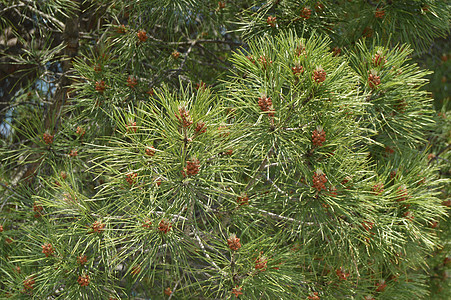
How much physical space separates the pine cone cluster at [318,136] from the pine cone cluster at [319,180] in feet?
0.18

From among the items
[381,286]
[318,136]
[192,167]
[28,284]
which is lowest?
[28,284]

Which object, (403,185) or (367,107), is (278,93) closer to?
(367,107)

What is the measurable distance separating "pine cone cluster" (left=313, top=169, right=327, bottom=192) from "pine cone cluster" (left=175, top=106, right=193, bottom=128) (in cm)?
26

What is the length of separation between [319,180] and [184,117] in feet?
0.93

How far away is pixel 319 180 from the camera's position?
0.82m

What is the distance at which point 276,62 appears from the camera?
2.73 feet

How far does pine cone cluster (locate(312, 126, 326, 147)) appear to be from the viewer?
0.81 meters

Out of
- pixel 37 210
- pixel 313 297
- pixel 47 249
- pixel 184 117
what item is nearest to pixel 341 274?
pixel 313 297

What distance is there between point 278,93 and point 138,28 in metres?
0.59

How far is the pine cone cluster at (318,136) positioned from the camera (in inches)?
32.0

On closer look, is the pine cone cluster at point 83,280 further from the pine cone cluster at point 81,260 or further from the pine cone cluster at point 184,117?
the pine cone cluster at point 184,117

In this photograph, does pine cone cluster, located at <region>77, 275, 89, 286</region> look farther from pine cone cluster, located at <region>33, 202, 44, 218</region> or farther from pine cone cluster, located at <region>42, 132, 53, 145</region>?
pine cone cluster, located at <region>42, 132, 53, 145</region>

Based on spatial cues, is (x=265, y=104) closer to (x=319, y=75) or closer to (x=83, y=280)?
(x=319, y=75)

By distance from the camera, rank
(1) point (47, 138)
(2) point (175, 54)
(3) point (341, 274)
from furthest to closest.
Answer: (2) point (175, 54), (1) point (47, 138), (3) point (341, 274)
